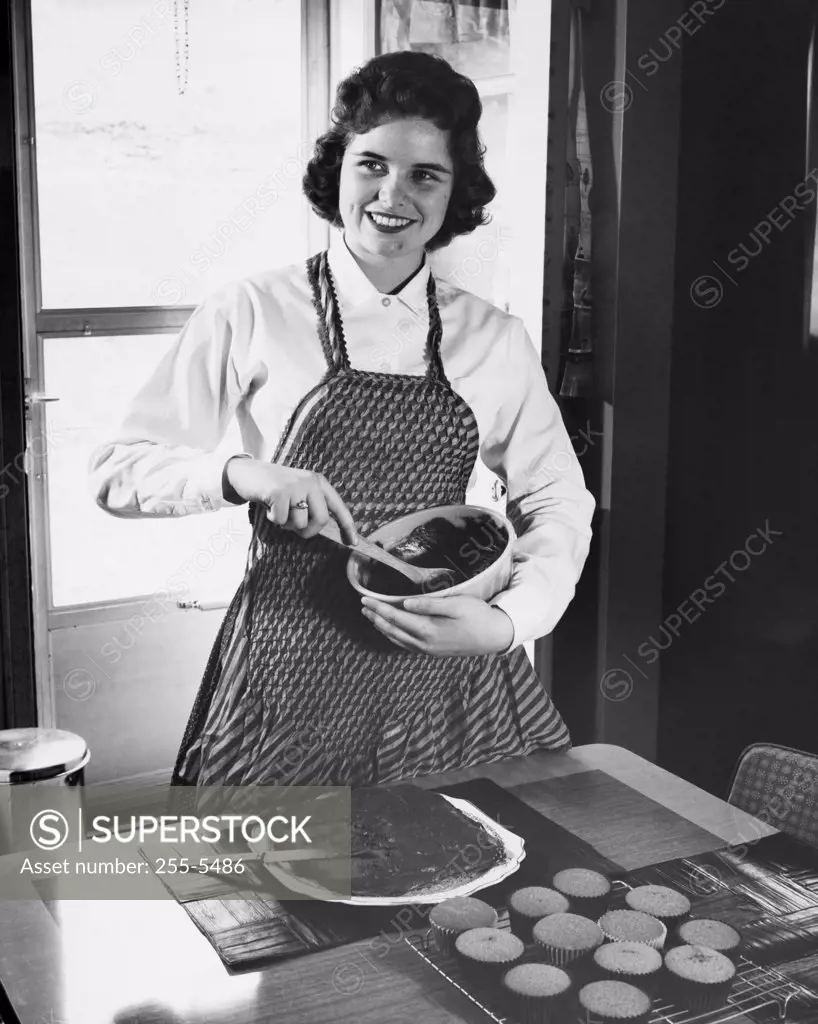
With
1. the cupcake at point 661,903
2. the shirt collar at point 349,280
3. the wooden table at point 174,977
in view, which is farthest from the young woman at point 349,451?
the cupcake at point 661,903

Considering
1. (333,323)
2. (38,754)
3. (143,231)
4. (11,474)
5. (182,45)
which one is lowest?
(38,754)

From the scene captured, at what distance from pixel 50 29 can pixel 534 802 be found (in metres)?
1.77

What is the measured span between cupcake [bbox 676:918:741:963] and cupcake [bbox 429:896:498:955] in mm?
Answer: 261

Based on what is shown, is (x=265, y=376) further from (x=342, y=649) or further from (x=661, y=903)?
(x=661, y=903)

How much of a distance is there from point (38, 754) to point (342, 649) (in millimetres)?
649

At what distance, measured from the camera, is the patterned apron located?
242 cm

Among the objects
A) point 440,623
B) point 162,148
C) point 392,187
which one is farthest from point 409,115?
point 440,623

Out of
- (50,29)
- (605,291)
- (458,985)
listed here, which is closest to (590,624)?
(605,291)

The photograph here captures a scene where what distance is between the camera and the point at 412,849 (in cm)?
195

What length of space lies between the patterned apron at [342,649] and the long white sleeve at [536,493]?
0.11 m

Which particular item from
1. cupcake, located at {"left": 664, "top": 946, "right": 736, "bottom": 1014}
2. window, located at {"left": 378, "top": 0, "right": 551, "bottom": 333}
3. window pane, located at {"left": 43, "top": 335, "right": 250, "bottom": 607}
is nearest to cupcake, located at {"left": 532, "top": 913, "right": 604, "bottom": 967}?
cupcake, located at {"left": 664, "top": 946, "right": 736, "bottom": 1014}

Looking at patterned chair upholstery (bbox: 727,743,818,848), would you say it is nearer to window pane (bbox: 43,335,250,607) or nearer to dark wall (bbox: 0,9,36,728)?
window pane (bbox: 43,335,250,607)

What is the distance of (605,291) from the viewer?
2859 millimetres

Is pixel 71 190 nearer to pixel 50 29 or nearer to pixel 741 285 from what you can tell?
pixel 50 29
